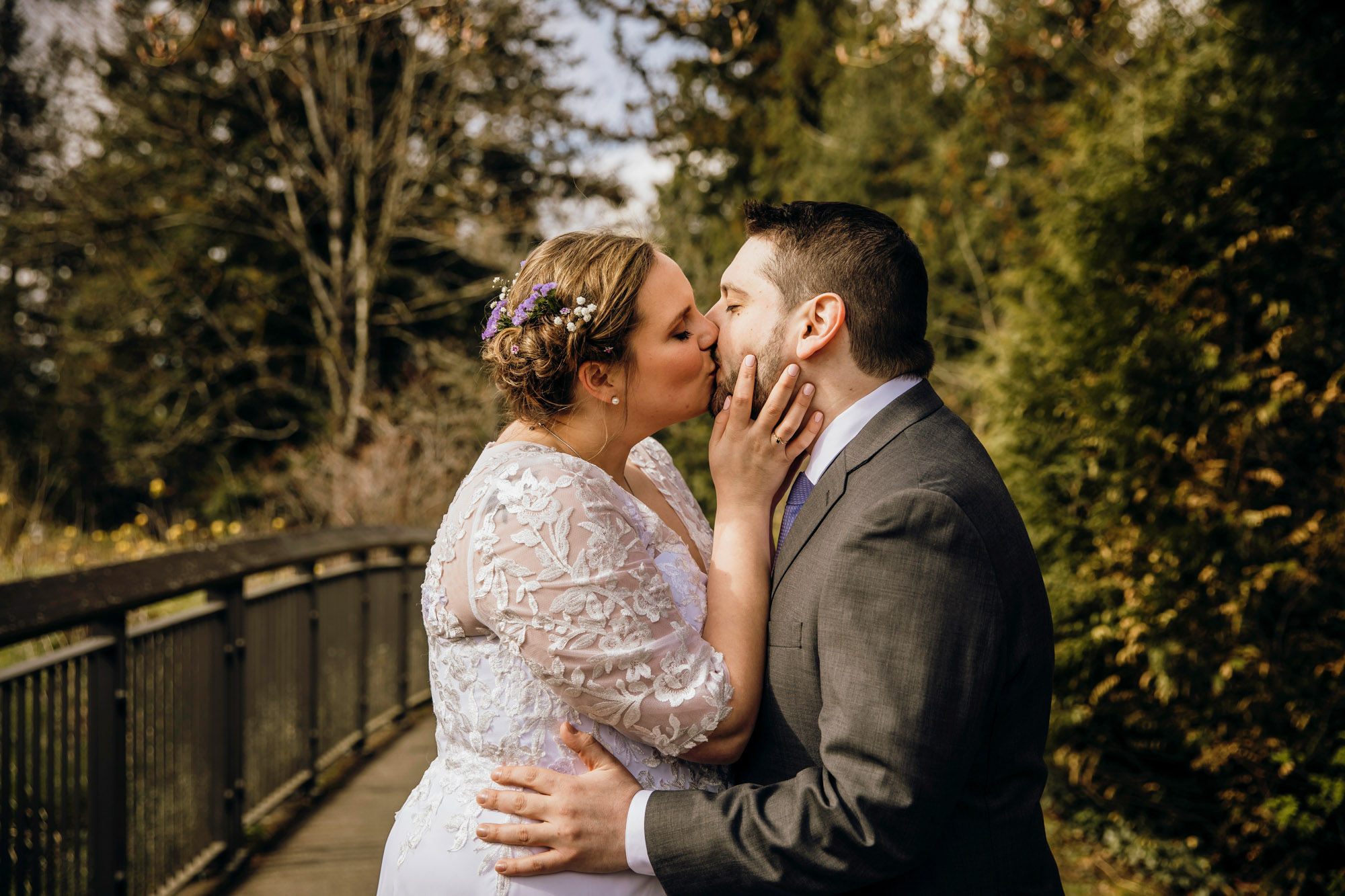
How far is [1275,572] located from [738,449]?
10.2 ft

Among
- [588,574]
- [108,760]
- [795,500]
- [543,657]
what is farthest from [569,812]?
[108,760]

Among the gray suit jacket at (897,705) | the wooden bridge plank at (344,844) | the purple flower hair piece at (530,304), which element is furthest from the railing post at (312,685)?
the gray suit jacket at (897,705)

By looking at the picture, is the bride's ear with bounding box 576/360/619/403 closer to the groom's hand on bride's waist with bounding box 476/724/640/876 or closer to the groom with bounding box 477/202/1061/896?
the groom with bounding box 477/202/1061/896

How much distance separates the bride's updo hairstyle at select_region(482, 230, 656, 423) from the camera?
2201 millimetres

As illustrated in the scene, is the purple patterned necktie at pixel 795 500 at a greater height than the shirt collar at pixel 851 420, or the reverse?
the shirt collar at pixel 851 420

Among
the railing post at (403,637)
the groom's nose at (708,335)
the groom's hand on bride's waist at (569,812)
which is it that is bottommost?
the railing post at (403,637)

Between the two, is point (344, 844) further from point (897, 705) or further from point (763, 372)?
point (897, 705)

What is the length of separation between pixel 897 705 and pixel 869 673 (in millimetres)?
75

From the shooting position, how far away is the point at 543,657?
73.5 inches

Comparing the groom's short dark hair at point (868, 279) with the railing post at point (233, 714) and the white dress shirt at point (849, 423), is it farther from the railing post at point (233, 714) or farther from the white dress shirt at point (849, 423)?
the railing post at point (233, 714)

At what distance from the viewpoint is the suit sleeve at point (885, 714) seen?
1.62 m

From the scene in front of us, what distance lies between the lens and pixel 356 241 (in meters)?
17.2

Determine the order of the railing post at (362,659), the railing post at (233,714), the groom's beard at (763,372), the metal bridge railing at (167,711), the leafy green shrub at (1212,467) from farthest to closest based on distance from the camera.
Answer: the railing post at (362,659) → the railing post at (233,714) → the leafy green shrub at (1212,467) → the metal bridge railing at (167,711) → the groom's beard at (763,372)

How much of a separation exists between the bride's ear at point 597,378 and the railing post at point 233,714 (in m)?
2.64
